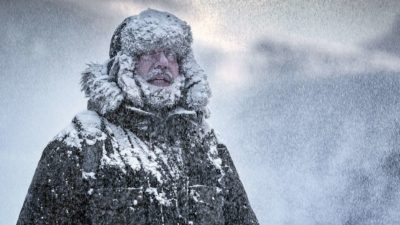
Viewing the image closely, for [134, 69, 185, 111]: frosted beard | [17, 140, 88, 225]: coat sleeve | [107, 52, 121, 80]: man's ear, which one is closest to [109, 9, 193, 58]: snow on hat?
[107, 52, 121, 80]: man's ear

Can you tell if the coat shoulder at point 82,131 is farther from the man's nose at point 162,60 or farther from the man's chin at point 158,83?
the man's nose at point 162,60

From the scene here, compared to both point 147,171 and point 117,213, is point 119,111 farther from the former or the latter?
point 117,213

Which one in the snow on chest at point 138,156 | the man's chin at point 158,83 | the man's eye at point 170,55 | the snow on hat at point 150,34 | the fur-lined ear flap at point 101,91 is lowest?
the snow on chest at point 138,156

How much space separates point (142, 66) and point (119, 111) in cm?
45

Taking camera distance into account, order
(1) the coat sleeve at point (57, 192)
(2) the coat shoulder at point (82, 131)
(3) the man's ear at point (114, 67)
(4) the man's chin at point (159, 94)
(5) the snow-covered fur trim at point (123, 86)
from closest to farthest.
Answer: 1. (1) the coat sleeve at point (57, 192)
2. (2) the coat shoulder at point (82, 131)
3. (5) the snow-covered fur trim at point (123, 86)
4. (4) the man's chin at point (159, 94)
5. (3) the man's ear at point (114, 67)

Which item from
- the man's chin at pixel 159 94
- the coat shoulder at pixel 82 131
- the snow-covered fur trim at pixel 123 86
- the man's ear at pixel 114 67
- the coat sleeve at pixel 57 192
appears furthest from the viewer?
the man's ear at pixel 114 67

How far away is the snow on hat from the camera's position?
3.71 meters

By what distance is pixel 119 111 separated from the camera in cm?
348

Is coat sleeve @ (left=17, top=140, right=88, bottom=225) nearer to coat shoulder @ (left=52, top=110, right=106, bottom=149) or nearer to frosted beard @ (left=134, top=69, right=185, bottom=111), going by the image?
coat shoulder @ (left=52, top=110, right=106, bottom=149)

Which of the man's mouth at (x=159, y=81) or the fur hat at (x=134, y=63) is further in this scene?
the man's mouth at (x=159, y=81)

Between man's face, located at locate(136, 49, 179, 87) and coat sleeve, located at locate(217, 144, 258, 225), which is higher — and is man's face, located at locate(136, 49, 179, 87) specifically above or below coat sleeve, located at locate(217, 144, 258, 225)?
above

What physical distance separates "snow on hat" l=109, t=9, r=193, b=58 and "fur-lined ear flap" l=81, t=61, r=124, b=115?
347 mm

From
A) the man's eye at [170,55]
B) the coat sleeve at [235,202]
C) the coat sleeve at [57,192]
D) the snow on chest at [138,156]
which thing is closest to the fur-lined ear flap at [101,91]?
the snow on chest at [138,156]

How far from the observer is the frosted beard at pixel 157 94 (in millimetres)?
3494
